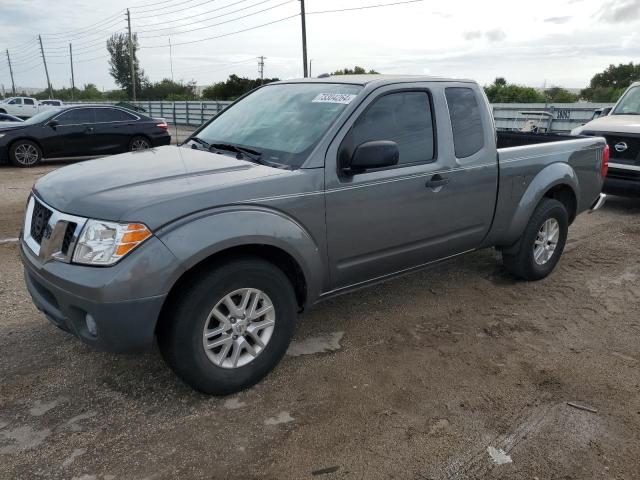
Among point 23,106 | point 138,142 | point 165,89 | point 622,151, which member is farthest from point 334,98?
point 165,89

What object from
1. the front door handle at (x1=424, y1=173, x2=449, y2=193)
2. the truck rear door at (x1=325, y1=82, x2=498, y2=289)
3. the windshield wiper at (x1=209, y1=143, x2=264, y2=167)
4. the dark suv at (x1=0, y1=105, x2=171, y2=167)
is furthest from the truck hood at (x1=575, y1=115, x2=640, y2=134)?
the dark suv at (x1=0, y1=105, x2=171, y2=167)

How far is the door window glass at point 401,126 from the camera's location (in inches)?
136

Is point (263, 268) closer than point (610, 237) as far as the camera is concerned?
Yes

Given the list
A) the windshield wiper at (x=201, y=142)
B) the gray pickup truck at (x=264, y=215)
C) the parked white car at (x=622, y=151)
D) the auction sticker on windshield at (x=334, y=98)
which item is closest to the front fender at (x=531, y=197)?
the gray pickup truck at (x=264, y=215)

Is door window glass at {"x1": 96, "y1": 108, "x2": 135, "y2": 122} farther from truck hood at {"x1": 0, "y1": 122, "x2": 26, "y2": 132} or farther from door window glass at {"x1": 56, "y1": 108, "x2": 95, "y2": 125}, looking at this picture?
truck hood at {"x1": 0, "y1": 122, "x2": 26, "y2": 132}

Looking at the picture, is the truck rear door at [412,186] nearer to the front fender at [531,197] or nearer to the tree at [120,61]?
the front fender at [531,197]

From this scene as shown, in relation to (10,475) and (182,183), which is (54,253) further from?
(10,475)

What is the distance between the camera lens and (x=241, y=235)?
2834mm

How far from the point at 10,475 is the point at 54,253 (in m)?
1.05

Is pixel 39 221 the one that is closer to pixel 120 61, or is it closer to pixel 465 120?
pixel 465 120

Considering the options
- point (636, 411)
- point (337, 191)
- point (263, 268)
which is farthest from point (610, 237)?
point (263, 268)

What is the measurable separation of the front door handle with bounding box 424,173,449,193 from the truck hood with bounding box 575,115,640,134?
5.70 meters

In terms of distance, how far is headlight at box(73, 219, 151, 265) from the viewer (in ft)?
8.46

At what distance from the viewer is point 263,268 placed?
299 centimetres
